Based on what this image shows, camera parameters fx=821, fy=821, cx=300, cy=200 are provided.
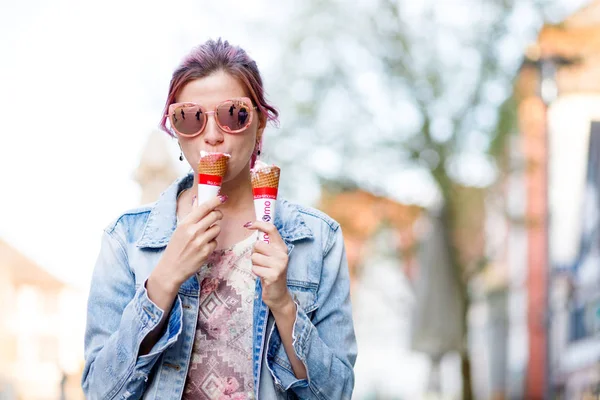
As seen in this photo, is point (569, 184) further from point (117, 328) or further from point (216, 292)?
point (117, 328)

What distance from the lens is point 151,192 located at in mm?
7379

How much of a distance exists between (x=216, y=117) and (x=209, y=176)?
20cm

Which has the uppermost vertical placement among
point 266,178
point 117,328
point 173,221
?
point 266,178

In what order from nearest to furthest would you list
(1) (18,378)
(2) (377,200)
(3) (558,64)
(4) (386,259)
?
(1) (18,378) < (3) (558,64) < (2) (377,200) < (4) (386,259)

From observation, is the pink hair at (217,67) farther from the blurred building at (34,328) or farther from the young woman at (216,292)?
the blurred building at (34,328)

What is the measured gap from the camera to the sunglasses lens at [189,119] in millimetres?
2361

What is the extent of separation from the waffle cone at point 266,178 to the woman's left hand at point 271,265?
0.45 ft

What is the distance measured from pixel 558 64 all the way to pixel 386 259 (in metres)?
6.06

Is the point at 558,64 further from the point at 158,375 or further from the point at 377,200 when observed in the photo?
the point at 158,375

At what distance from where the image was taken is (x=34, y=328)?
12.2 meters

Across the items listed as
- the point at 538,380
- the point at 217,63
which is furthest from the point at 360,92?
the point at 217,63

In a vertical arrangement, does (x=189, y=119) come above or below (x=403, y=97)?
below

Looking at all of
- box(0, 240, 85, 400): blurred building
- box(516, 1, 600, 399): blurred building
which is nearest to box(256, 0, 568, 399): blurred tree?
box(516, 1, 600, 399): blurred building

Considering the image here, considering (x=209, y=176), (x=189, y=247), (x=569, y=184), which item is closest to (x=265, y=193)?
(x=209, y=176)
